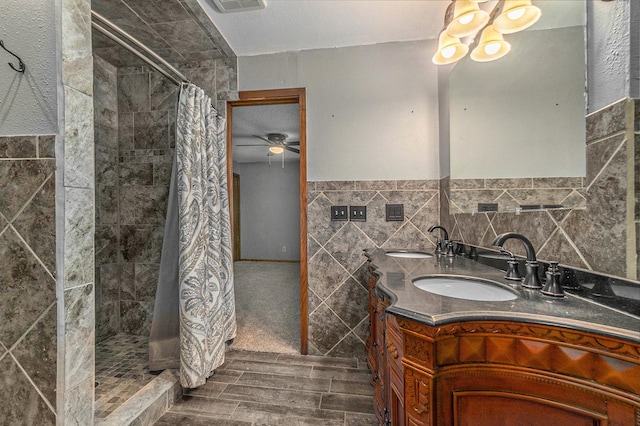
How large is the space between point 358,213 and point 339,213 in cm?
15

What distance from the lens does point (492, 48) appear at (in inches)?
52.0

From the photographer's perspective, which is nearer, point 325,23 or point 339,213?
point 325,23

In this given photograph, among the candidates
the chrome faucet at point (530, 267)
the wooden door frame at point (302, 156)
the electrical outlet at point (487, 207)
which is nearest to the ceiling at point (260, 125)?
the wooden door frame at point (302, 156)

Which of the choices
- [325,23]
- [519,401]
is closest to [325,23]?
[325,23]

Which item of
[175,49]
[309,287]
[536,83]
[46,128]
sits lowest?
[309,287]

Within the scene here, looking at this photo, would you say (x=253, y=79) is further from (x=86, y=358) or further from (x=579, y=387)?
(x=579, y=387)

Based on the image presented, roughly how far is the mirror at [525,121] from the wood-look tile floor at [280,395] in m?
1.32

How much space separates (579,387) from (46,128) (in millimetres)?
1762

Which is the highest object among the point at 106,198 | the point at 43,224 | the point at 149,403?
the point at 106,198

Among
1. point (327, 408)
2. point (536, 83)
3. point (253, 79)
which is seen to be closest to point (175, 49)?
point (253, 79)

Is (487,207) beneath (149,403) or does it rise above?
above

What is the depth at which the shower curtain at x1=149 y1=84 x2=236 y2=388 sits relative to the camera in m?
1.51

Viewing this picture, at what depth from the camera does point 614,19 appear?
2.47 feet

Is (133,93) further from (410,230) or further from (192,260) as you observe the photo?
(410,230)
